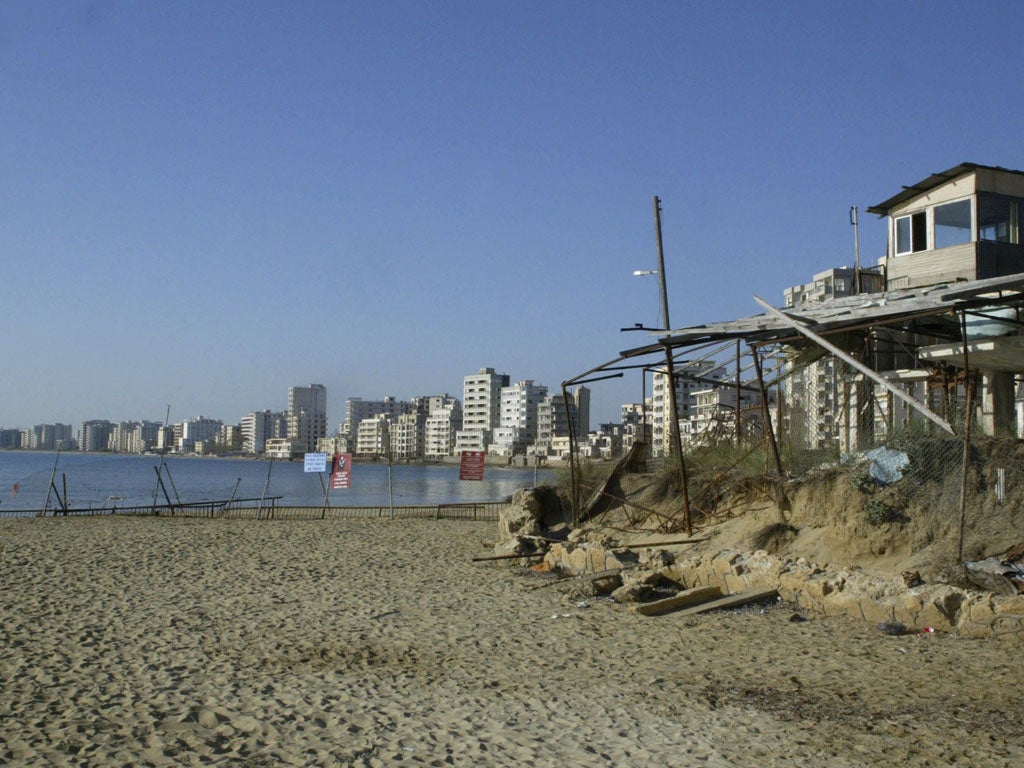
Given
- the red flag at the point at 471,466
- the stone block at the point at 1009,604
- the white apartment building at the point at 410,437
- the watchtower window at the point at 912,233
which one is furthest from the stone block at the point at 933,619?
the white apartment building at the point at 410,437

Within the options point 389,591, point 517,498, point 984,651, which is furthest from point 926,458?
point 517,498

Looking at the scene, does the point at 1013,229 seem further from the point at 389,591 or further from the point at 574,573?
the point at 389,591

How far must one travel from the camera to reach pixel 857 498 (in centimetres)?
1244

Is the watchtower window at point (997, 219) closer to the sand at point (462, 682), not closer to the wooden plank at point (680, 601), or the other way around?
the wooden plank at point (680, 601)

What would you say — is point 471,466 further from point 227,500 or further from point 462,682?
point 462,682

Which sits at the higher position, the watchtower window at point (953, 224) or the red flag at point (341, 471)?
the watchtower window at point (953, 224)

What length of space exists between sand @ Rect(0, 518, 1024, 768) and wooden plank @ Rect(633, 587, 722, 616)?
0.29m

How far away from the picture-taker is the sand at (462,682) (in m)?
6.64

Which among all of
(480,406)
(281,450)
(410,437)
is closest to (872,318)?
(480,406)

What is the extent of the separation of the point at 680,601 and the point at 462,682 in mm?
4358

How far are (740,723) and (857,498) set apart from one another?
19.8 ft

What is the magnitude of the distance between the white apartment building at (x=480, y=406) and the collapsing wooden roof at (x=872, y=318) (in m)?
142

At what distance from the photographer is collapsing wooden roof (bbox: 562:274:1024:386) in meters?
11.4

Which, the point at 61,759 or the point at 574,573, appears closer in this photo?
the point at 61,759
